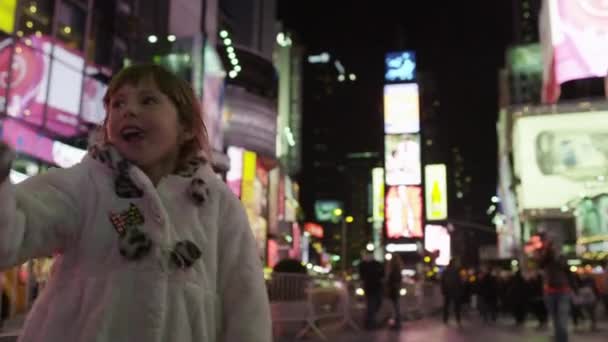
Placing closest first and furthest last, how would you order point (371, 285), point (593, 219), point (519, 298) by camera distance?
point (371, 285), point (519, 298), point (593, 219)

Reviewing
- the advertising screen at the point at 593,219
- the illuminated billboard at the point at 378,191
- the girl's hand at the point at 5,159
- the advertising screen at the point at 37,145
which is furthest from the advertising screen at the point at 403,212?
the girl's hand at the point at 5,159

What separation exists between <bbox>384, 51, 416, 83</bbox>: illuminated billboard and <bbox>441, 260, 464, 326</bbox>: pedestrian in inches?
1747

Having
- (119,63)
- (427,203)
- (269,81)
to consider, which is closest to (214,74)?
(119,63)

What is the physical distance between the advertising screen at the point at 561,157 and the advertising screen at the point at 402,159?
19381 mm

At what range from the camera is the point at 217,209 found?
6.28 ft

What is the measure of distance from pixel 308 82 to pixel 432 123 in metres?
26.7

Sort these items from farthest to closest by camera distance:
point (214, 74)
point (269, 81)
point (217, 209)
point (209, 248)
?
point (269, 81) < point (214, 74) < point (217, 209) < point (209, 248)

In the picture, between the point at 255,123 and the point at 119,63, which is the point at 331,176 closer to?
the point at 255,123

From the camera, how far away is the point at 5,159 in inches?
54.3

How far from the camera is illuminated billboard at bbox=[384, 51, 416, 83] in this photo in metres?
59.2

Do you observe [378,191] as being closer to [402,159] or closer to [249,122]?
[402,159]

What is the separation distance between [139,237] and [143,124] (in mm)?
368

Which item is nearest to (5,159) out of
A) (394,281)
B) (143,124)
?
(143,124)

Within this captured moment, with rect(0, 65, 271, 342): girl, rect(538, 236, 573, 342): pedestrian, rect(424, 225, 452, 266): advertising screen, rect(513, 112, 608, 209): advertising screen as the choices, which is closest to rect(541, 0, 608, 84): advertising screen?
rect(513, 112, 608, 209): advertising screen
